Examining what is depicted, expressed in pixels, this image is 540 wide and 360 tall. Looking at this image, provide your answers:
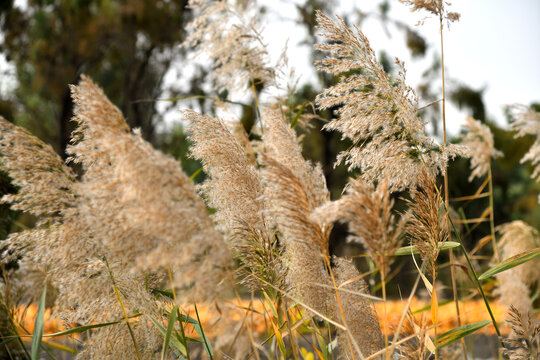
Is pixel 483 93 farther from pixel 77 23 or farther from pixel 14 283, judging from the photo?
pixel 14 283

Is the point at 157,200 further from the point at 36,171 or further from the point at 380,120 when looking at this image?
the point at 380,120

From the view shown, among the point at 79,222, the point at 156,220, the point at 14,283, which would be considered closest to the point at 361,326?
the point at 156,220

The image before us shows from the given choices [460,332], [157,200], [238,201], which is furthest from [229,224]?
[460,332]

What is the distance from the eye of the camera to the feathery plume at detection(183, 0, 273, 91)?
214cm

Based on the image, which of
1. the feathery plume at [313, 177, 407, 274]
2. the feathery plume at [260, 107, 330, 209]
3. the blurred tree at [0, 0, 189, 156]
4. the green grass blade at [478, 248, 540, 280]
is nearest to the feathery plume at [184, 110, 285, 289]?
the feathery plume at [260, 107, 330, 209]

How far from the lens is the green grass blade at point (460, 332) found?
1.19 metres

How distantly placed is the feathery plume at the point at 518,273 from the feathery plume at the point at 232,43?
1.61 metres

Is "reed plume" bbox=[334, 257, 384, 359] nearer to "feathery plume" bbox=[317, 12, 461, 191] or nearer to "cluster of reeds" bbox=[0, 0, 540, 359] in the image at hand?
"cluster of reeds" bbox=[0, 0, 540, 359]

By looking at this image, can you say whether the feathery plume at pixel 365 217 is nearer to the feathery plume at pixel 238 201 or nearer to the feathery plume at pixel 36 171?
the feathery plume at pixel 238 201

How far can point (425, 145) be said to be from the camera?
1.38m

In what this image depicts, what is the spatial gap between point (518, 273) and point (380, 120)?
193 centimetres

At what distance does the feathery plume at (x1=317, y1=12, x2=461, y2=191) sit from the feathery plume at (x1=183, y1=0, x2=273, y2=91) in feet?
2.45

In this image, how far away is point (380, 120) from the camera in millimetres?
1393

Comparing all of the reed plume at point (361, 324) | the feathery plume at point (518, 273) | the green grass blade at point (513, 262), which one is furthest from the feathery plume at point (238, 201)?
the feathery plume at point (518, 273)
